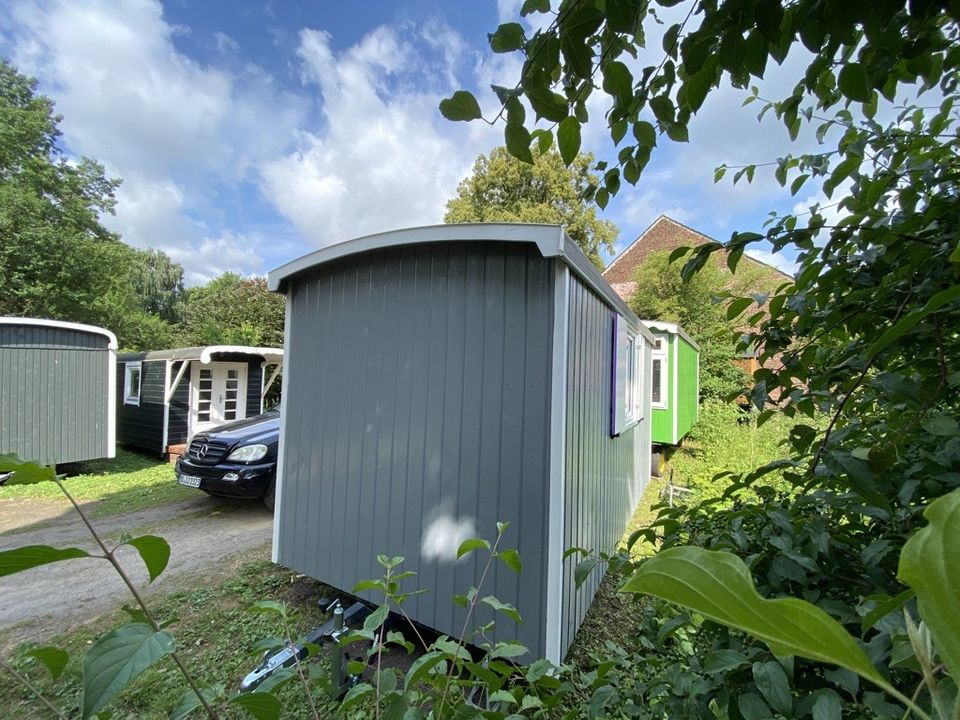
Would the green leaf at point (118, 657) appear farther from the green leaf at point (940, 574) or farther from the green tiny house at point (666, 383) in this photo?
the green tiny house at point (666, 383)

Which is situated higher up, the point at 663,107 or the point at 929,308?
the point at 663,107

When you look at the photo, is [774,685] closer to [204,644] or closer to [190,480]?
[204,644]

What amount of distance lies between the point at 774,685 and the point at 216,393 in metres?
10.0

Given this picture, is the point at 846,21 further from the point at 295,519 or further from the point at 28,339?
the point at 28,339

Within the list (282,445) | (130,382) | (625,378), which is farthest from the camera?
(130,382)

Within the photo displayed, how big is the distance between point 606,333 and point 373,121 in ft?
17.0

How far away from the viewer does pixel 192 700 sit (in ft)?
1.88

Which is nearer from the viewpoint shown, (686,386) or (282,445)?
(282,445)

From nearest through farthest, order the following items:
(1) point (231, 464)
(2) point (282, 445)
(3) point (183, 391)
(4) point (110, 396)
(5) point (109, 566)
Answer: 1. (2) point (282, 445)
2. (5) point (109, 566)
3. (1) point (231, 464)
4. (4) point (110, 396)
5. (3) point (183, 391)

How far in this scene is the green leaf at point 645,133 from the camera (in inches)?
40.0

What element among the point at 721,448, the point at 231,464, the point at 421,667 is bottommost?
the point at 721,448

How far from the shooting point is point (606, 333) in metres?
3.42

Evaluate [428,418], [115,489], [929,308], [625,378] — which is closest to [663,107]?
[929,308]

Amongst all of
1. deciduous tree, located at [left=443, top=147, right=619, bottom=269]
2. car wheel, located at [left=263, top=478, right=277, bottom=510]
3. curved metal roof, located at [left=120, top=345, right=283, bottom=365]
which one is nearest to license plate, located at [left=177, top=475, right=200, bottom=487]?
car wheel, located at [left=263, top=478, right=277, bottom=510]
